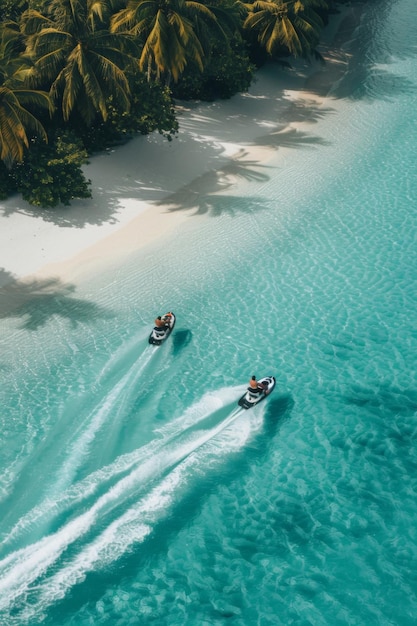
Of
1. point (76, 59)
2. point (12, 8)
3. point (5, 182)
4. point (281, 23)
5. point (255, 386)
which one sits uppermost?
point (281, 23)

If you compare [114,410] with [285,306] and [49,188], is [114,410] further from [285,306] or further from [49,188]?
[49,188]

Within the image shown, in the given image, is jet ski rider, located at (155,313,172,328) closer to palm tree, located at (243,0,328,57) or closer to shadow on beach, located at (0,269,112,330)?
shadow on beach, located at (0,269,112,330)

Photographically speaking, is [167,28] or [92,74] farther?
[167,28]

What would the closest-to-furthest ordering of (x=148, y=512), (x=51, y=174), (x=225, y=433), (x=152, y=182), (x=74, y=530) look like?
(x=74, y=530) < (x=148, y=512) < (x=225, y=433) < (x=51, y=174) < (x=152, y=182)

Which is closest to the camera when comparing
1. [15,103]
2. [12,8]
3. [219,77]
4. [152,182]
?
[15,103]

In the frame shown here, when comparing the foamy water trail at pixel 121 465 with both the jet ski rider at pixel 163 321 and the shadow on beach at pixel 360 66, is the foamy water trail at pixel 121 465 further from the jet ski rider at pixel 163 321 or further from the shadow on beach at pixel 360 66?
the shadow on beach at pixel 360 66

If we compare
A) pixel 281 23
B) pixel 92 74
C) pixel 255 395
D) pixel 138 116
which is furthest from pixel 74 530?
pixel 281 23

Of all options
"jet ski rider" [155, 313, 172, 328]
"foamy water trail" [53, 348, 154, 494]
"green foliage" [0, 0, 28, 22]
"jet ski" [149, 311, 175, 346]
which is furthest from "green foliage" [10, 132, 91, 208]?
"green foliage" [0, 0, 28, 22]

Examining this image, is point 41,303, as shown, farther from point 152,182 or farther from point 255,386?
point 152,182
